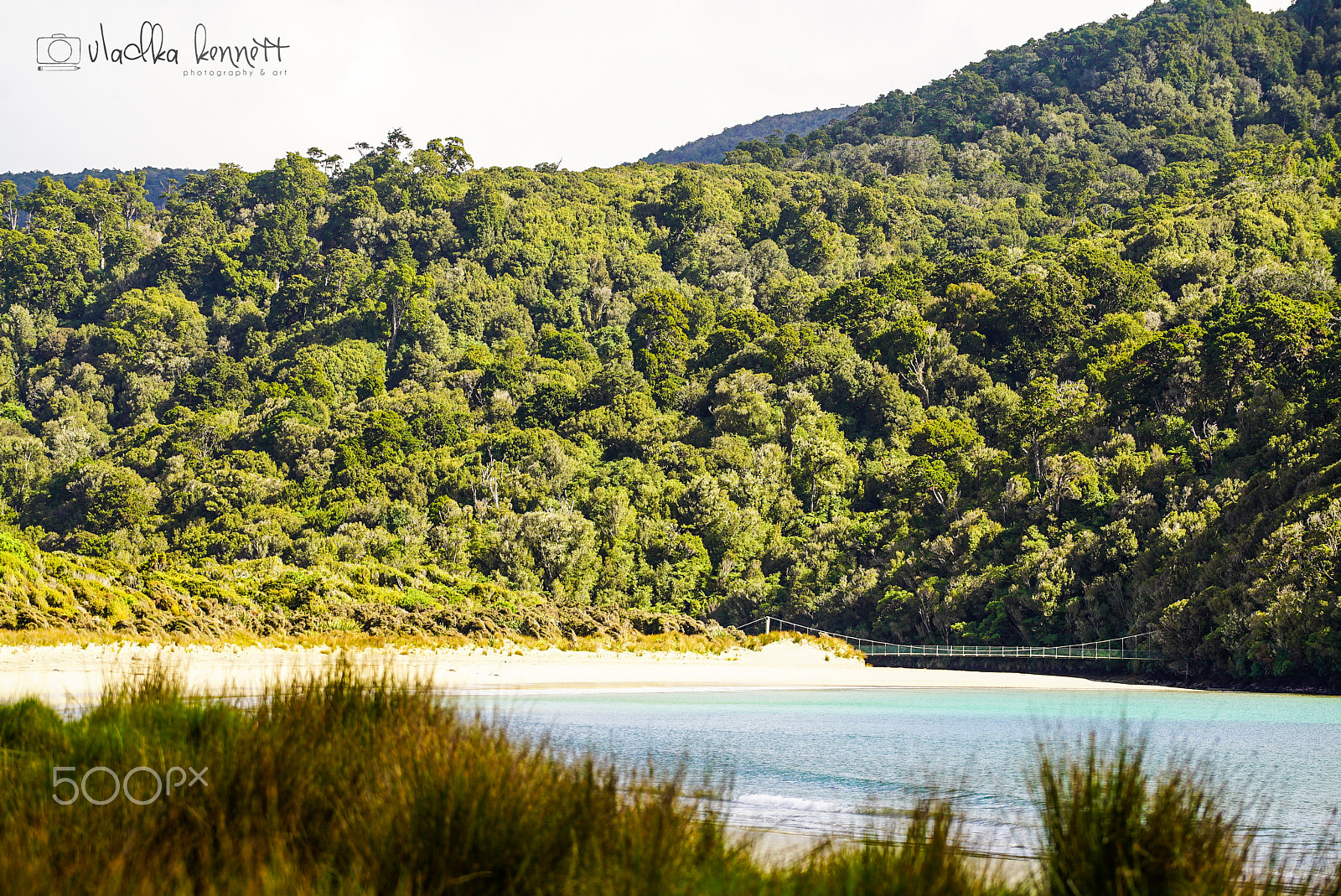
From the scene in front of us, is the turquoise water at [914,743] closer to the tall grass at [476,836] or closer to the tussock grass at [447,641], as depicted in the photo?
the tall grass at [476,836]

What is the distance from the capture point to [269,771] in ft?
11.1

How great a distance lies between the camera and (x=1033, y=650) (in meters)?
29.0

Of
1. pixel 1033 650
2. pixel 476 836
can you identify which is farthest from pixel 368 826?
pixel 1033 650

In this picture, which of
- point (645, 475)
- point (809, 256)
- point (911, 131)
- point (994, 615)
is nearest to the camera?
point (994, 615)

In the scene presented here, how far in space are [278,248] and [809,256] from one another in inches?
1559

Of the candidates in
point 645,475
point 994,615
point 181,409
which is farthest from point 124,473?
point 994,615

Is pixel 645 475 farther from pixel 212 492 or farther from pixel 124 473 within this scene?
pixel 124 473

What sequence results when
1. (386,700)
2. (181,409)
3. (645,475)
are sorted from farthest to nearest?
1. (181,409)
2. (645,475)
3. (386,700)

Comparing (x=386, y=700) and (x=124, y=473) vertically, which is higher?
(x=124, y=473)

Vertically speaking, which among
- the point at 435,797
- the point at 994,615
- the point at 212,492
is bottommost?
the point at 994,615

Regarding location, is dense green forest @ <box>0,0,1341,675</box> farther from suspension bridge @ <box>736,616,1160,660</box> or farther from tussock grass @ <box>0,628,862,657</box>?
tussock grass @ <box>0,628,862,657</box>

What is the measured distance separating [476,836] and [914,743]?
844 centimetres

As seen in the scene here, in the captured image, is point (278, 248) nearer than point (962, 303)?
No

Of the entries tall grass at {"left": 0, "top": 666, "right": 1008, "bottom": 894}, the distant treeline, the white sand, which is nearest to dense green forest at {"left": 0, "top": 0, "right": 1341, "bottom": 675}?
the white sand
